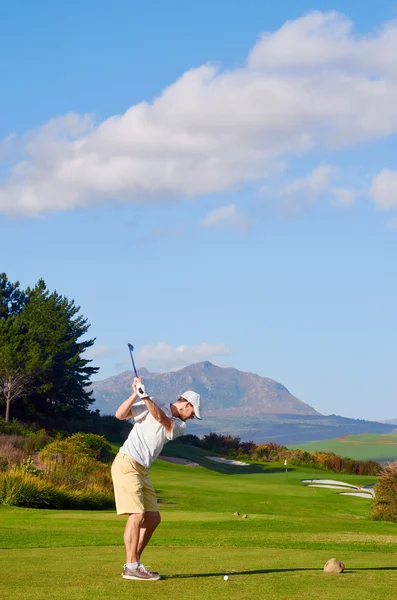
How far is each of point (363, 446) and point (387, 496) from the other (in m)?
71.5

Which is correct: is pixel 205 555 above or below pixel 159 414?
below

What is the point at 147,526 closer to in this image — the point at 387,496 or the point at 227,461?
the point at 387,496

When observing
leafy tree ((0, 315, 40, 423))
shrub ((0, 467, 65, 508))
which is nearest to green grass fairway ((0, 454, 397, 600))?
shrub ((0, 467, 65, 508))

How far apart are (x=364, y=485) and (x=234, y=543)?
29679 millimetres

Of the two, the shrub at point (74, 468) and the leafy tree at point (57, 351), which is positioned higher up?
the leafy tree at point (57, 351)

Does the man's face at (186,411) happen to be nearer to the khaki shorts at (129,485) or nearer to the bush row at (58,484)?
the khaki shorts at (129,485)

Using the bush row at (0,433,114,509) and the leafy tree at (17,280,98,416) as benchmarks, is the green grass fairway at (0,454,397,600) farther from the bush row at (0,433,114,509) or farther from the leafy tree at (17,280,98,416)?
the leafy tree at (17,280,98,416)

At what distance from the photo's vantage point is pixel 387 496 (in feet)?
81.0

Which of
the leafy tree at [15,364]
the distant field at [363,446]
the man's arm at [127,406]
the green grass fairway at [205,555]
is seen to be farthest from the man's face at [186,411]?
the distant field at [363,446]

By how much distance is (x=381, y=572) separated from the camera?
9734mm

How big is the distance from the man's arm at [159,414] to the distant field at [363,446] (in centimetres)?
7585

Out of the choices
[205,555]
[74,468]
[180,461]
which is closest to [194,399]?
[205,555]

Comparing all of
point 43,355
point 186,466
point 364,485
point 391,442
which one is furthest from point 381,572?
point 391,442

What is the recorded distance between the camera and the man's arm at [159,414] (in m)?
8.39
